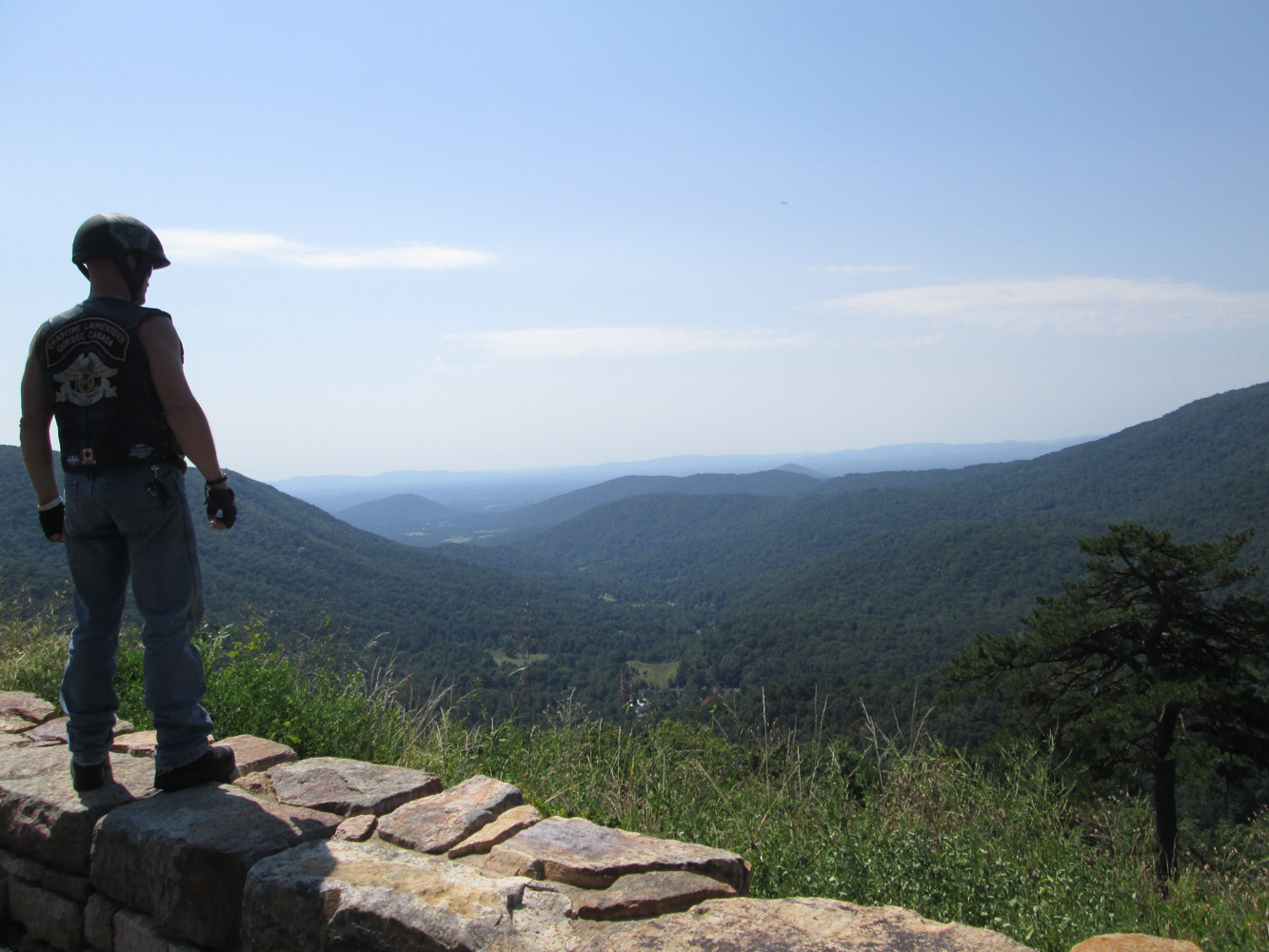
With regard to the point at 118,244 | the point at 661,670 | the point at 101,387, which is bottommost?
the point at 661,670

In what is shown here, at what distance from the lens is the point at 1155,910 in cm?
238

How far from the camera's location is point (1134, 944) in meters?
1.73

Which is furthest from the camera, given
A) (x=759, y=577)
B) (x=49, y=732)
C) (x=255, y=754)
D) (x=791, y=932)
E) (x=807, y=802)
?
(x=759, y=577)

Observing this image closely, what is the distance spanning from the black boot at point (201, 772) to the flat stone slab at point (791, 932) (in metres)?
1.58

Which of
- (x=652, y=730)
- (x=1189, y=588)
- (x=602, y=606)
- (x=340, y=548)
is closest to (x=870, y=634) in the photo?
(x=602, y=606)

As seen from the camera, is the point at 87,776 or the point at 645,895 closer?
the point at 645,895

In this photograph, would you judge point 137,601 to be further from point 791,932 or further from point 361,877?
point 791,932

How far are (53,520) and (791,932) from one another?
2774 mm

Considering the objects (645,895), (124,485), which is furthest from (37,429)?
(645,895)

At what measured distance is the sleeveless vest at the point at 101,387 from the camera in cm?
238

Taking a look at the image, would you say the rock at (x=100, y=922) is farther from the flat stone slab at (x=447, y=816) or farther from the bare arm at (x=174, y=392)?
the bare arm at (x=174, y=392)

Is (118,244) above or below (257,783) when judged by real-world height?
above

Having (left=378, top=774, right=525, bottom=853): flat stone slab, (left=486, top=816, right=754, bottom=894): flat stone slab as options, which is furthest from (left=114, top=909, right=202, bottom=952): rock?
(left=486, top=816, right=754, bottom=894): flat stone slab

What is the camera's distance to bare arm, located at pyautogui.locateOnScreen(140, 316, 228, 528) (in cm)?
238
